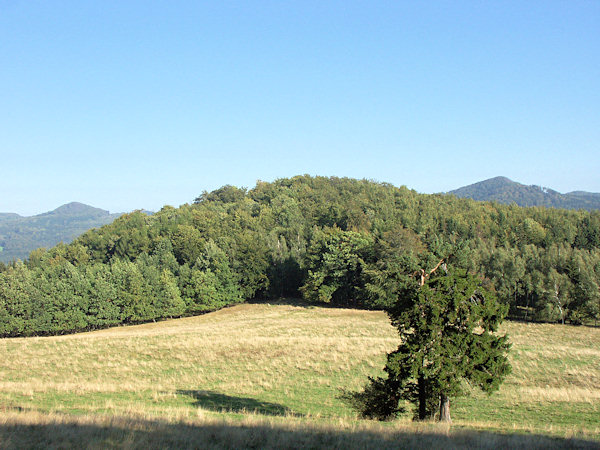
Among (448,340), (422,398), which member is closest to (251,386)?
(422,398)

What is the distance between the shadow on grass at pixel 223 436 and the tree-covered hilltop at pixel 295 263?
28.7 meters

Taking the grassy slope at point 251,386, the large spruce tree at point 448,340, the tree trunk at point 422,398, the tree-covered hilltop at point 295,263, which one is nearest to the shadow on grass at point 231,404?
the grassy slope at point 251,386

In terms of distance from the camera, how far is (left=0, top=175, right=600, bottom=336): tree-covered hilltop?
60.3 meters

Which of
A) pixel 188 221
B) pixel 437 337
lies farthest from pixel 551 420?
pixel 188 221

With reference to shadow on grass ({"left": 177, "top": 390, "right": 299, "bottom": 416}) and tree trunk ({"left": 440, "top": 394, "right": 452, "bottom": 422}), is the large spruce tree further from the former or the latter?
shadow on grass ({"left": 177, "top": 390, "right": 299, "bottom": 416})

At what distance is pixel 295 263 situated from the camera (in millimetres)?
78188

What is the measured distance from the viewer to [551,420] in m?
17.7

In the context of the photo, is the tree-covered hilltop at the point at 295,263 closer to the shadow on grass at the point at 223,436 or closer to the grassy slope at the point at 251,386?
the grassy slope at the point at 251,386

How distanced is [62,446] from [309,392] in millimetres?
→ 15072

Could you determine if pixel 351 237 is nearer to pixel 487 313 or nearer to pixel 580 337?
pixel 580 337

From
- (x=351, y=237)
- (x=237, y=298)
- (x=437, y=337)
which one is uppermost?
(x=351, y=237)

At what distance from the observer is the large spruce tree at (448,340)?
13844mm

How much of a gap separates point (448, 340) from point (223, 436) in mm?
8000

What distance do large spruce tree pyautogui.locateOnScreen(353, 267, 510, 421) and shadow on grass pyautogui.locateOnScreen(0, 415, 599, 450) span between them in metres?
2.10
